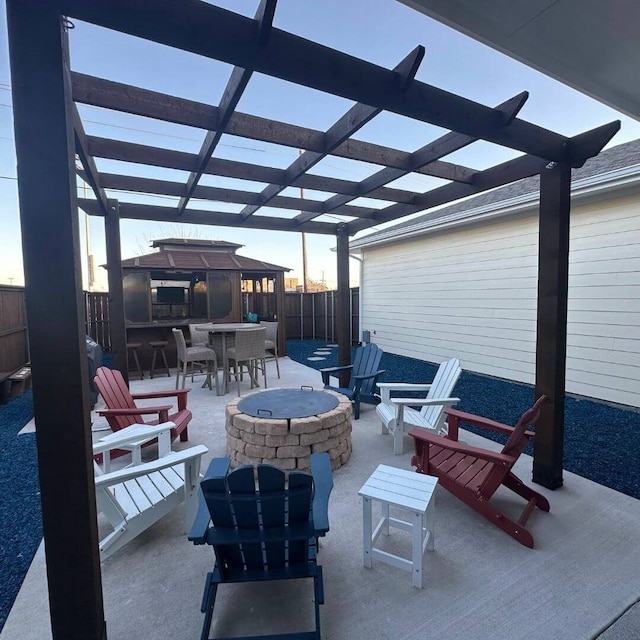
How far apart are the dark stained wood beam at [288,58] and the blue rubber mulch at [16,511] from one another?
279 cm

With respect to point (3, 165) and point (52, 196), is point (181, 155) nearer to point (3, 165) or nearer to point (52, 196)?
point (52, 196)

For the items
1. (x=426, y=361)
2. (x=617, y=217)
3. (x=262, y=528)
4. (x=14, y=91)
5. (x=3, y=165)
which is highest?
(x=3, y=165)

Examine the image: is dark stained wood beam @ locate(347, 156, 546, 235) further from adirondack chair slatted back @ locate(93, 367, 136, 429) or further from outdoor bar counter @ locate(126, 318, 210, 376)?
outdoor bar counter @ locate(126, 318, 210, 376)

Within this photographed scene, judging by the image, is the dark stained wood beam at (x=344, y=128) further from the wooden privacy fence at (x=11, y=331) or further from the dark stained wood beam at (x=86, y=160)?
the wooden privacy fence at (x=11, y=331)

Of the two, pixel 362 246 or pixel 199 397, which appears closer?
pixel 199 397

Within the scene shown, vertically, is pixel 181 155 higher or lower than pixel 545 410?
higher

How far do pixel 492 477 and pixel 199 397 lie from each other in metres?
4.53

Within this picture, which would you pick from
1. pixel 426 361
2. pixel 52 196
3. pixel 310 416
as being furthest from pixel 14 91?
pixel 426 361

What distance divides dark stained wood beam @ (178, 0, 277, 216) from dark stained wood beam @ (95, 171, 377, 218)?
0.17 meters

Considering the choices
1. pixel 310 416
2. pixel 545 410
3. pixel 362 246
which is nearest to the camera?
pixel 545 410

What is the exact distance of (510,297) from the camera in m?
6.38

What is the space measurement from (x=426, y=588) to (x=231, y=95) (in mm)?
2998

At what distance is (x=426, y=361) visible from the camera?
8.36 m

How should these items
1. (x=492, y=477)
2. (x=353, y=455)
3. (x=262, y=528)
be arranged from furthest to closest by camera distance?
(x=353, y=455) < (x=492, y=477) < (x=262, y=528)
